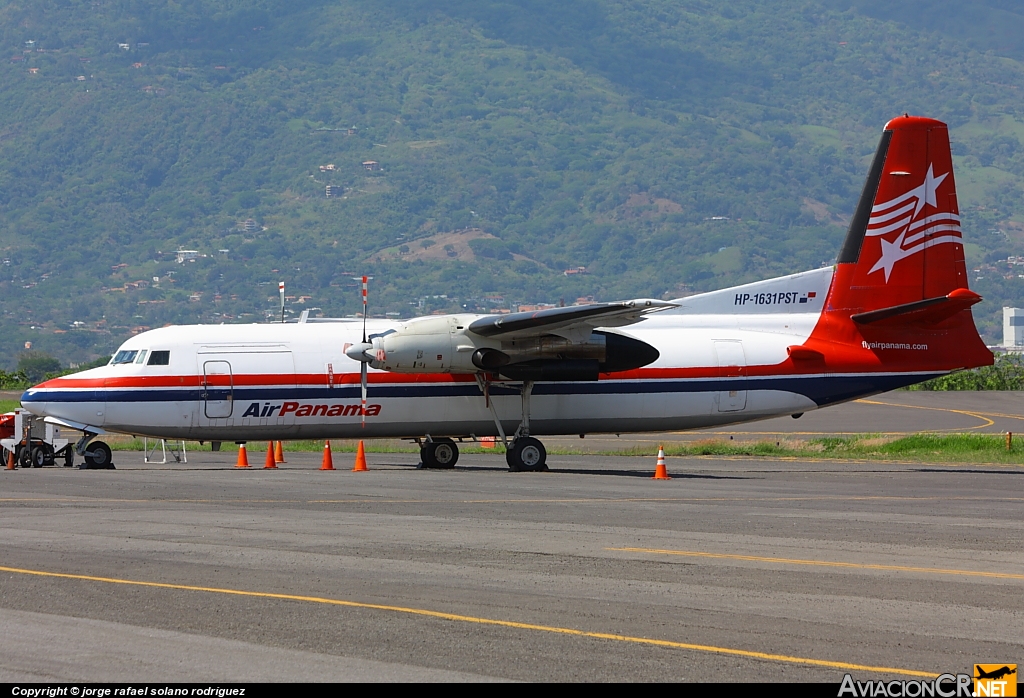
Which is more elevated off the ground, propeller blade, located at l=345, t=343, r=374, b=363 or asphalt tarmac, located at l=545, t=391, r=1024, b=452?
propeller blade, located at l=345, t=343, r=374, b=363

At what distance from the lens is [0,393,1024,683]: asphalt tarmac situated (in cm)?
925

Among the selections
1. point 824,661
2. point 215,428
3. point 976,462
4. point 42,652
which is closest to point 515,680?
point 824,661

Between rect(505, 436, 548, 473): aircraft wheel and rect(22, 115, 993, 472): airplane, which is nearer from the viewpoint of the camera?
rect(22, 115, 993, 472): airplane

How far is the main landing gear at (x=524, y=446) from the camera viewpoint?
92.7 ft

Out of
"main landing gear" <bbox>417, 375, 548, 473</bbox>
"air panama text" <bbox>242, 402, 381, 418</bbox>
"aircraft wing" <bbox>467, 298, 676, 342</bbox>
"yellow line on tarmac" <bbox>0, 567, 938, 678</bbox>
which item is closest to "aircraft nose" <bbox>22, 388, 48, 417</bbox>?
"air panama text" <bbox>242, 402, 381, 418</bbox>

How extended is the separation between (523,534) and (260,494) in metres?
6.84

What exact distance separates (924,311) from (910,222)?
7.58 feet

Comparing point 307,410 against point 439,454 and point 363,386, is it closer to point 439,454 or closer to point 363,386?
point 363,386

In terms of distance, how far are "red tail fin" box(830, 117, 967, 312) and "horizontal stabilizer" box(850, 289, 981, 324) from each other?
1.69ft

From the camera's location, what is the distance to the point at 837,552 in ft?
48.6

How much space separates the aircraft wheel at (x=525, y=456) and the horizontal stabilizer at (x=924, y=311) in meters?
8.01

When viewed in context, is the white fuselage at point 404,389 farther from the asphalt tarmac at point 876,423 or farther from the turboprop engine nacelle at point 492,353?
the asphalt tarmac at point 876,423

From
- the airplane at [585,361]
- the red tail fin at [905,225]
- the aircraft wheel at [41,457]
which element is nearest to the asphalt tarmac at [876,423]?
the airplane at [585,361]

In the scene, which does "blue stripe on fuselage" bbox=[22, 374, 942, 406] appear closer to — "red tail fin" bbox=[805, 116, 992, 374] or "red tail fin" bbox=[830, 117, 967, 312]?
"red tail fin" bbox=[805, 116, 992, 374]
